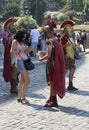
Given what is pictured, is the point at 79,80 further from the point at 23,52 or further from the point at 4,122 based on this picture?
the point at 4,122

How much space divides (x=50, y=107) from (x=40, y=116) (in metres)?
0.83

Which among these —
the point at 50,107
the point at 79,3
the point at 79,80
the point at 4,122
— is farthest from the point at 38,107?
the point at 79,3

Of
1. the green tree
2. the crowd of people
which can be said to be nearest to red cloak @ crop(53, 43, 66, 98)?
the crowd of people

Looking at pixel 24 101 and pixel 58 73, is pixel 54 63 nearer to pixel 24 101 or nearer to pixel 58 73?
pixel 58 73

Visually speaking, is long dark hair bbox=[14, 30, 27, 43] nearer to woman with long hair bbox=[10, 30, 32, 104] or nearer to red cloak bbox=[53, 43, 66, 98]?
woman with long hair bbox=[10, 30, 32, 104]

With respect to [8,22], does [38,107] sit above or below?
below

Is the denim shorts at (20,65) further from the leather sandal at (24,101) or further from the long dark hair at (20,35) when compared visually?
the leather sandal at (24,101)

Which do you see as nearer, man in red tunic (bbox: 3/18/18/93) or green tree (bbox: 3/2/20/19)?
man in red tunic (bbox: 3/18/18/93)

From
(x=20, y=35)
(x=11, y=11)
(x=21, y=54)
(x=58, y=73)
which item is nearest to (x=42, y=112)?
(x=58, y=73)

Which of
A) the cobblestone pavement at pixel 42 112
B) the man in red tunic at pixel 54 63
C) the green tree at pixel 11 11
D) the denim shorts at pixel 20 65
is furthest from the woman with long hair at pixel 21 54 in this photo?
the green tree at pixel 11 11

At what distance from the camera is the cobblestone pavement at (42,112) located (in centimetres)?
786

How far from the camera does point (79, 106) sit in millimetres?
9609

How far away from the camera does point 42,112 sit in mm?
8922

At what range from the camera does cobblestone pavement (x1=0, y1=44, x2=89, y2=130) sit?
25.8 ft
